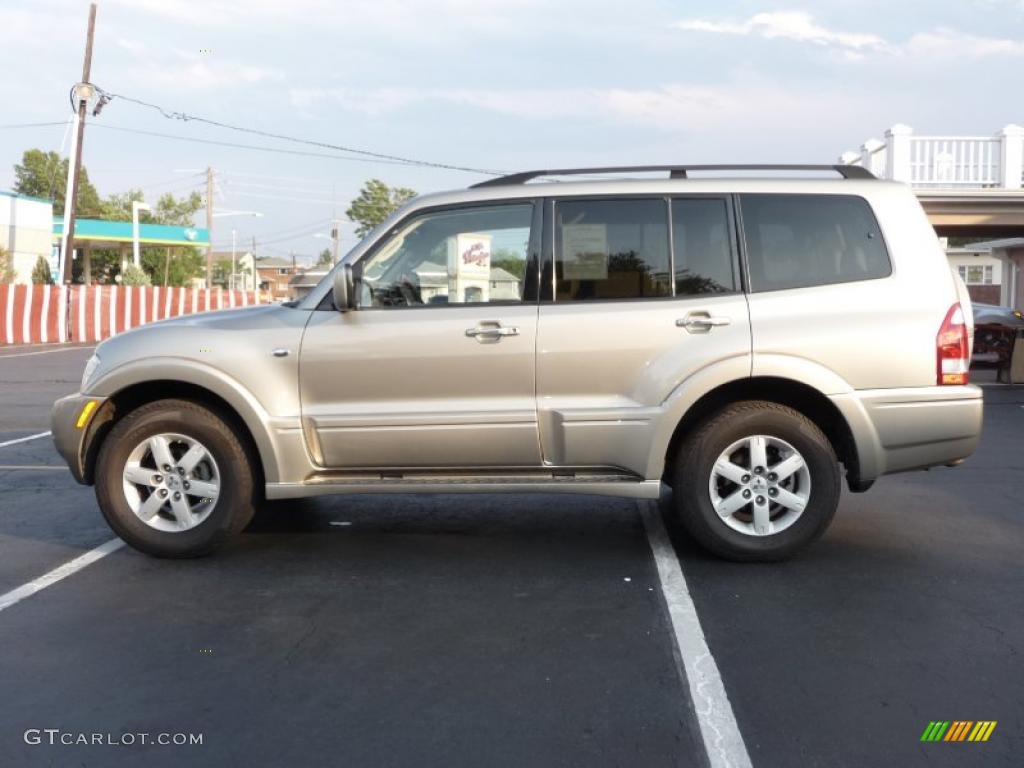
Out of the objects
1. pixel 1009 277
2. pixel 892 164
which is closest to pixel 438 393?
pixel 892 164

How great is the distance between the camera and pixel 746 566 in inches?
225

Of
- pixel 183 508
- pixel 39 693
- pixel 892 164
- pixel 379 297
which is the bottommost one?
pixel 39 693

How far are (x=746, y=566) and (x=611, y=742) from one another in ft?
7.70

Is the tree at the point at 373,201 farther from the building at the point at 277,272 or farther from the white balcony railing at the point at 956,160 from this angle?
the white balcony railing at the point at 956,160

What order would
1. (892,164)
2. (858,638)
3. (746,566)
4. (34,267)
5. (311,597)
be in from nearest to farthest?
1. (858,638)
2. (311,597)
3. (746,566)
4. (892,164)
5. (34,267)

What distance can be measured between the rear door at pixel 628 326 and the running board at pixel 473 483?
0.08 metres

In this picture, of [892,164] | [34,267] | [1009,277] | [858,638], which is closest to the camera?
[858,638]

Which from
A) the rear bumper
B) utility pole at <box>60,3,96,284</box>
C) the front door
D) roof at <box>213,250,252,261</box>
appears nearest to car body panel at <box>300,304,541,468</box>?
the front door

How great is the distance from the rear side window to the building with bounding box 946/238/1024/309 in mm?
22707

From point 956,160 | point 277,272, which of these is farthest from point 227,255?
point 956,160

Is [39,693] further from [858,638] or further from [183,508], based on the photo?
[858,638]

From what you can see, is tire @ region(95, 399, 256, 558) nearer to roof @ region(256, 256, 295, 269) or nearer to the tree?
the tree

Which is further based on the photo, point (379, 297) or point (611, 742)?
point (379, 297)

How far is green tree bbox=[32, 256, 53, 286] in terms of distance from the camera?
42938mm
